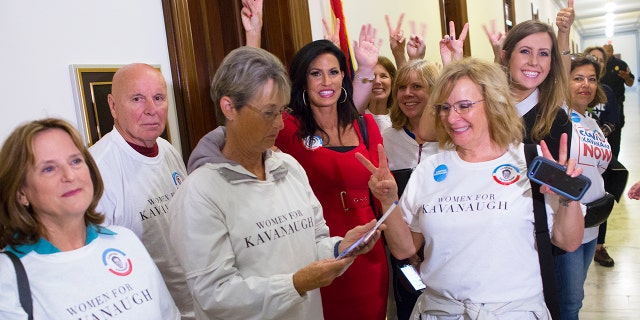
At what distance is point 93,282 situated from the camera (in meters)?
1.31

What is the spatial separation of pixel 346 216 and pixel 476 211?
77 centimetres

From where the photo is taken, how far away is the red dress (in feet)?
7.52

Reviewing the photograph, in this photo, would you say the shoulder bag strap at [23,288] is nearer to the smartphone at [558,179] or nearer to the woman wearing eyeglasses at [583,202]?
the smartphone at [558,179]

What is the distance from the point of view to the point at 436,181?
1788 mm

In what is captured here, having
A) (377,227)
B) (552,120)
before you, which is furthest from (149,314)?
(552,120)

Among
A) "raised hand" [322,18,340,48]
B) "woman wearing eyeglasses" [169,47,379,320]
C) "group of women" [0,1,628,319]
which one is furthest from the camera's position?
"raised hand" [322,18,340,48]

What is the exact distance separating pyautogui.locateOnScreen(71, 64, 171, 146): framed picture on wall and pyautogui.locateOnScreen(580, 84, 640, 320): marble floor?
3225mm

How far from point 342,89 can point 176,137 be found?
800mm

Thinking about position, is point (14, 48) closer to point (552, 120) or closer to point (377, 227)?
point (377, 227)

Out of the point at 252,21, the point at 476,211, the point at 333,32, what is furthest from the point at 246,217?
the point at 333,32

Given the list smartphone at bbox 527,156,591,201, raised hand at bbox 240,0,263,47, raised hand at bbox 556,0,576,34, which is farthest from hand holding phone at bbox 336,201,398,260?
raised hand at bbox 556,0,576,34

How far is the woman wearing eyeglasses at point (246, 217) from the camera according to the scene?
4.85 ft

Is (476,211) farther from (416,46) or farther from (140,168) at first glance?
(416,46)

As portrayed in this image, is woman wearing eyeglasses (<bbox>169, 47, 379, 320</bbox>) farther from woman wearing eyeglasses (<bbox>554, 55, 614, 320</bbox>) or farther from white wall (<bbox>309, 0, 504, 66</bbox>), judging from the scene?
white wall (<bbox>309, 0, 504, 66</bbox>)
